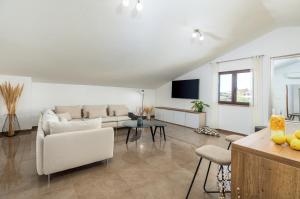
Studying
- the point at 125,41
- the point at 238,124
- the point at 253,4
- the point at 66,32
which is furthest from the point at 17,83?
the point at 238,124

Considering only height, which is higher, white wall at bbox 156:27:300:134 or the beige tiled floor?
white wall at bbox 156:27:300:134

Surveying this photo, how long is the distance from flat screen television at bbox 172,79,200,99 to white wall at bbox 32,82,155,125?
1.62 m

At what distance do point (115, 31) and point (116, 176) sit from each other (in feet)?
8.36

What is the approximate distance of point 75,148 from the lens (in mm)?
2283

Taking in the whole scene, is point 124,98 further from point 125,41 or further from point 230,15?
point 230,15

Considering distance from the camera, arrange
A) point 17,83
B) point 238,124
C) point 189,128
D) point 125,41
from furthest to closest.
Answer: point 189,128 → point 238,124 → point 17,83 → point 125,41

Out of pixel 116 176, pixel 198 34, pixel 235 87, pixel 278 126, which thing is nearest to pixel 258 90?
pixel 235 87

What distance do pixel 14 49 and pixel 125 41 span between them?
2198 millimetres

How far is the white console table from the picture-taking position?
5.29 metres

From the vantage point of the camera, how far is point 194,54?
451 cm

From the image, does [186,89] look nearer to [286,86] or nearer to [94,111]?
[286,86]

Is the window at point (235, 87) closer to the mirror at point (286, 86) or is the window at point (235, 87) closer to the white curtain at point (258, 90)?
the white curtain at point (258, 90)

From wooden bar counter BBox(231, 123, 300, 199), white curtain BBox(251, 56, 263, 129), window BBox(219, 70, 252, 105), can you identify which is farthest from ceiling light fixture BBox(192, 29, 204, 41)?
wooden bar counter BBox(231, 123, 300, 199)

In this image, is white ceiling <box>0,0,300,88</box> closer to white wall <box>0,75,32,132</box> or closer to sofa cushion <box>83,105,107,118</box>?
white wall <box>0,75,32,132</box>
